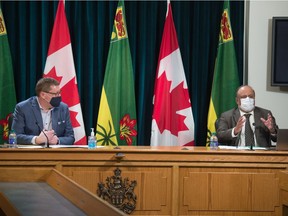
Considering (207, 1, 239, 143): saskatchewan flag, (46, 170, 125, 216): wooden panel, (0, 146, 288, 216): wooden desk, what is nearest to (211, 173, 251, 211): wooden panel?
(0, 146, 288, 216): wooden desk

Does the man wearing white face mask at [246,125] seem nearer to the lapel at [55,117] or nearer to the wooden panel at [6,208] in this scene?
the lapel at [55,117]

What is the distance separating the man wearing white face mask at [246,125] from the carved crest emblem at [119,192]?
1312 mm

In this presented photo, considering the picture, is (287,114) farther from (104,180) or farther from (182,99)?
(104,180)

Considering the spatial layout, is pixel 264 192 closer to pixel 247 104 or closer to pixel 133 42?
pixel 247 104

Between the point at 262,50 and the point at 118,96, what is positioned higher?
the point at 262,50

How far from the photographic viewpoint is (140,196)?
536 cm

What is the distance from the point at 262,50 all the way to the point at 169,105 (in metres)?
1.39

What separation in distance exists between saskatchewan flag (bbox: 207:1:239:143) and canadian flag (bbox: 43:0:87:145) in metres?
1.65

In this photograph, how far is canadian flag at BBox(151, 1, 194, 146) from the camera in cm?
725

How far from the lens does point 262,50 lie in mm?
7469

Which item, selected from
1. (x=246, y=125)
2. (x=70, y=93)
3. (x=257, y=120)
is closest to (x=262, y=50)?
(x=257, y=120)

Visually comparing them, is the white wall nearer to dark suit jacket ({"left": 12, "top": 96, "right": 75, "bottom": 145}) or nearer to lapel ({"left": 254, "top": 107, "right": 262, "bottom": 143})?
lapel ({"left": 254, "top": 107, "right": 262, "bottom": 143})

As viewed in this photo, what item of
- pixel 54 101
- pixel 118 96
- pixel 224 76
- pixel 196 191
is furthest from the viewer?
pixel 224 76

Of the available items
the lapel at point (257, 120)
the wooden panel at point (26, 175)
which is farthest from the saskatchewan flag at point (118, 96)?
the wooden panel at point (26, 175)
